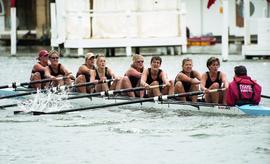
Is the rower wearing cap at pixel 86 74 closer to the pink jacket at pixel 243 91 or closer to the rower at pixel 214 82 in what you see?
the rower at pixel 214 82

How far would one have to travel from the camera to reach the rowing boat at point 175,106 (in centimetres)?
1784

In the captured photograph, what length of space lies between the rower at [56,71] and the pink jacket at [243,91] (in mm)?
5333

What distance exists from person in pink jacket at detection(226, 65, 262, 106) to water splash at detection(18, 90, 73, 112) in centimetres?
376

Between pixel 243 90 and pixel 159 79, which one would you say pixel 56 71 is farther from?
pixel 243 90

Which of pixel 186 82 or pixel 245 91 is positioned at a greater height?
pixel 186 82

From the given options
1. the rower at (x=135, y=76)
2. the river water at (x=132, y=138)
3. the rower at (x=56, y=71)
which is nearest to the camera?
the river water at (x=132, y=138)

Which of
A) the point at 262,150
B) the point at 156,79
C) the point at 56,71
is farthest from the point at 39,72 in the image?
the point at 262,150

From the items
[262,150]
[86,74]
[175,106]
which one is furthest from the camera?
[86,74]

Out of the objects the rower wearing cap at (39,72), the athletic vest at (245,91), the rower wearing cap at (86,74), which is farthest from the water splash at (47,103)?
the athletic vest at (245,91)

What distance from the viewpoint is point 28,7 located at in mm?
50562

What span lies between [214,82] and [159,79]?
1.50m

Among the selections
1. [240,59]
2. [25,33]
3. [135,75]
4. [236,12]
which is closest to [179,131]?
[135,75]

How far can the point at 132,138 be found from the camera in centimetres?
1605

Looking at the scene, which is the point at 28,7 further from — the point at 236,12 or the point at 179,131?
the point at 179,131
